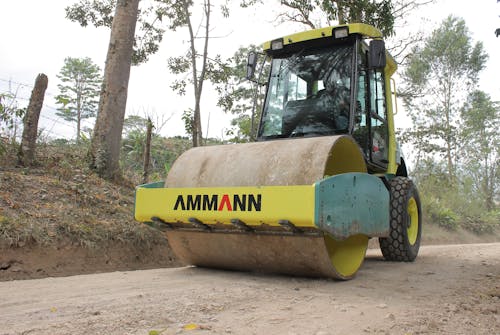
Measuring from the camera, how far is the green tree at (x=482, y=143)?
27156 mm

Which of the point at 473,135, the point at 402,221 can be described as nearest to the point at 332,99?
the point at 402,221

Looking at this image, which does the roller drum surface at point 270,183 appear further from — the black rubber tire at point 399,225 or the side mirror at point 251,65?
the side mirror at point 251,65

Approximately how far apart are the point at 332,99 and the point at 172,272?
2715mm

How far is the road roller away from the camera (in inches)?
152

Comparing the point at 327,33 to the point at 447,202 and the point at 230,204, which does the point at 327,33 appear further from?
the point at 447,202

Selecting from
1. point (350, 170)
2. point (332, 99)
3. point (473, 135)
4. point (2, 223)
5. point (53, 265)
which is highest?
point (473, 135)

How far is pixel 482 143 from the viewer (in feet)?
90.5

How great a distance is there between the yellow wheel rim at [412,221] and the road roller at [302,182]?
0.37 metres

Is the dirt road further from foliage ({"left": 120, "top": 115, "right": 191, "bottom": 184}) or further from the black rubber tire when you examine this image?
foliage ({"left": 120, "top": 115, "right": 191, "bottom": 184})

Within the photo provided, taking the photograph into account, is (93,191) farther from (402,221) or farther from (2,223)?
(402,221)

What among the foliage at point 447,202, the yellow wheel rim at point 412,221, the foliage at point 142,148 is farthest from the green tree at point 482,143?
the yellow wheel rim at point 412,221

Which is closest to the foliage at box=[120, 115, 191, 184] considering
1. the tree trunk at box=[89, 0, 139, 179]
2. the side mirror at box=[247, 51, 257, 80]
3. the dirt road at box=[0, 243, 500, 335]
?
the tree trunk at box=[89, 0, 139, 179]

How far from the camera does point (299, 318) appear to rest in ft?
9.59

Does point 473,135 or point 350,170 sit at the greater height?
point 473,135
